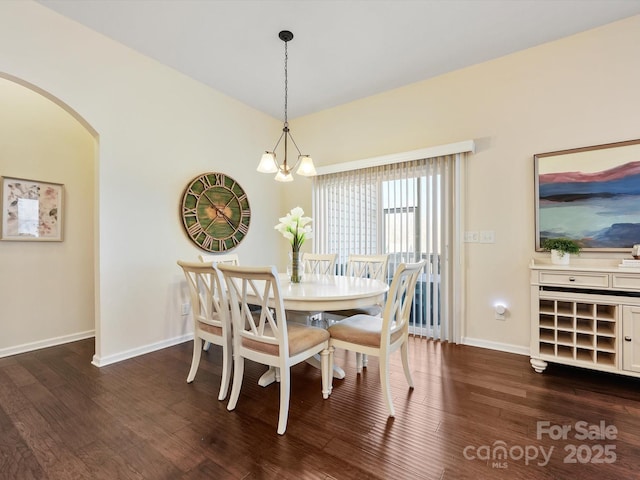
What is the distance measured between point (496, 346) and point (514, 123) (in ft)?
7.26

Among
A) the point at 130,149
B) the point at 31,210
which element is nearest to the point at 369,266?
the point at 130,149

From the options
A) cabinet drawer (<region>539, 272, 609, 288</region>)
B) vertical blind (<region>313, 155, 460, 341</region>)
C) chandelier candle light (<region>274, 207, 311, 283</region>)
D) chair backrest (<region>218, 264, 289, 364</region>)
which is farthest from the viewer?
vertical blind (<region>313, 155, 460, 341</region>)

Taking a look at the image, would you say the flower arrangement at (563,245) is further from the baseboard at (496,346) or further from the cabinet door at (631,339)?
the baseboard at (496,346)

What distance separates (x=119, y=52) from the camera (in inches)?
110

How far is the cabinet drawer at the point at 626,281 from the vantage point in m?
2.14

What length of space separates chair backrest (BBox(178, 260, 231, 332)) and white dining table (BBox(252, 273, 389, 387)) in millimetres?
423

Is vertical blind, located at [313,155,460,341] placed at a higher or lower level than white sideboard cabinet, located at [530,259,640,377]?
higher

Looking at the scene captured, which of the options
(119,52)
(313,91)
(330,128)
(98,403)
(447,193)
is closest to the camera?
(98,403)

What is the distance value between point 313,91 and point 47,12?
247 centimetres

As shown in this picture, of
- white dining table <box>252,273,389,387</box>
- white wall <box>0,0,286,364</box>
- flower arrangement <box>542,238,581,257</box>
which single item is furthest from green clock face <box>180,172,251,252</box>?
flower arrangement <box>542,238,581,257</box>

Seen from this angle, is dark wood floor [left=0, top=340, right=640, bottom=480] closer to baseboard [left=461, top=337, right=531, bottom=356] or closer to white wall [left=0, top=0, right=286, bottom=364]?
baseboard [left=461, top=337, right=531, bottom=356]

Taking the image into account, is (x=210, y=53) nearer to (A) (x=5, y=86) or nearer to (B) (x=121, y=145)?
(B) (x=121, y=145)

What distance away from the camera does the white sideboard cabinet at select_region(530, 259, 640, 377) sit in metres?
2.15

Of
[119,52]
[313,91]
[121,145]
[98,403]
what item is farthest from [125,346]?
[313,91]
